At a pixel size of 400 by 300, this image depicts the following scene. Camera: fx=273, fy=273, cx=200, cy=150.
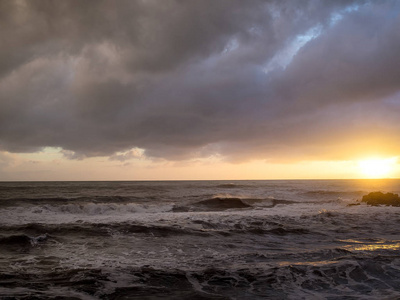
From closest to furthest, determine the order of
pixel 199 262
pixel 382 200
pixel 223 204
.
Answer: pixel 199 262 < pixel 382 200 < pixel 223 204

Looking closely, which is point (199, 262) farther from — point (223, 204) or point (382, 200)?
point (382, 200)

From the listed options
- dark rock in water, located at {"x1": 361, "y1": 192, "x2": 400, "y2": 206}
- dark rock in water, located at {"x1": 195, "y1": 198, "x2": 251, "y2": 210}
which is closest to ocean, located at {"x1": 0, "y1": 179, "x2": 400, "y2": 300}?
dark rock in water, located at {"x1": 195, "y1": 198, "x2": 251, "y2": 210}

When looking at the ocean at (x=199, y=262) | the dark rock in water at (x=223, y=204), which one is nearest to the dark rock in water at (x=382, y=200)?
the dark rock in water at (x=223, y=204)

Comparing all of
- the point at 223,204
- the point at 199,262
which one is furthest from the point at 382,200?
Answer: the point at 199,262

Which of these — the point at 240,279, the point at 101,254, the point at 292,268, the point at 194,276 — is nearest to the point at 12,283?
the point at 101,254

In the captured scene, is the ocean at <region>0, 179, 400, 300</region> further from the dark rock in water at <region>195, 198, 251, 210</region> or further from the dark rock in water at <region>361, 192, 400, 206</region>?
the dark rock in water at <region>361, 192, 400, 206</region>

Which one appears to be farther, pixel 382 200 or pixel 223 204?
pixel 223 204

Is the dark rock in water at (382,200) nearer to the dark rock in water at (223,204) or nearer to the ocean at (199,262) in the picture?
the dark rock in water at (223,204)

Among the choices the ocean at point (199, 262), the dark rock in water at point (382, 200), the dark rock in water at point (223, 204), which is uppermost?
the ocean at point (199, 262)

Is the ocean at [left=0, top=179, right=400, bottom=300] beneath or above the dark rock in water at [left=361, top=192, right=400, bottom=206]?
above

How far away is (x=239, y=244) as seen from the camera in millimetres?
10547

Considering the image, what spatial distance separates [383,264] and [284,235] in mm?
4856

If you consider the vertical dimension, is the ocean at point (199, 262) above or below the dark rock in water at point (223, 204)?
above

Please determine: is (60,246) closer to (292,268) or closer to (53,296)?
(53,296)
